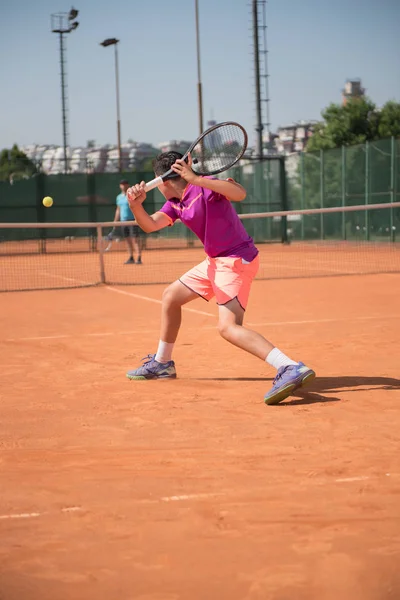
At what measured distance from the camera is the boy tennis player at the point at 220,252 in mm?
4848

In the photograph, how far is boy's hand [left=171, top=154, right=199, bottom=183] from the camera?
4.82 m

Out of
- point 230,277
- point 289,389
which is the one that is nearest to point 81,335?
point 230,277

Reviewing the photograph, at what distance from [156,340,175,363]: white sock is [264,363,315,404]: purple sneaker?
1.04 metres

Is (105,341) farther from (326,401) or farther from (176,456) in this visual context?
(176,456)

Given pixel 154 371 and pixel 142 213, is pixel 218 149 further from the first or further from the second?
pixel 154 371

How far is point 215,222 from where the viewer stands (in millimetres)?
5145

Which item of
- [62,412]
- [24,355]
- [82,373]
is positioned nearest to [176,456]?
[62,412]

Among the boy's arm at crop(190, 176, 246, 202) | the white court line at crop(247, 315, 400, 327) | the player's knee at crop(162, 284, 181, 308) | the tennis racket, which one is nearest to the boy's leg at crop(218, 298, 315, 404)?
the player's knee at crop(162, 284, 181, 308)

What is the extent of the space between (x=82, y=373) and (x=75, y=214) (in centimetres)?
1988

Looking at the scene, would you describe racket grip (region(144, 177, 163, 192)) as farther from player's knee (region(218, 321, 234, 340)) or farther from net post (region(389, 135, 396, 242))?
net post (region(389, 135, 396, 242))

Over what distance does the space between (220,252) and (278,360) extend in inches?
29.7

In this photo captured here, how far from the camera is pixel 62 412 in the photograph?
15.9ft

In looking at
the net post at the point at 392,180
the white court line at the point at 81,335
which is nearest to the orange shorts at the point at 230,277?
the white court line at the point at 81,335

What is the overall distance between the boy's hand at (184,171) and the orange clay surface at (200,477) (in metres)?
1.27
